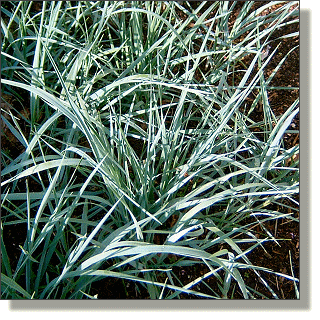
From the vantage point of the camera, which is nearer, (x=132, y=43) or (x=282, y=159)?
(x=282, y=159)

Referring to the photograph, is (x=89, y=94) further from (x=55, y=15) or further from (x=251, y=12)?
(x=251, y=12)

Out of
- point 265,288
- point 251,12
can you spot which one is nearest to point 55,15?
point 251,12

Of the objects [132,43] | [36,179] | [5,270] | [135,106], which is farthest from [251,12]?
[5,270]

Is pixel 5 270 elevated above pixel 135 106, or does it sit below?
below
